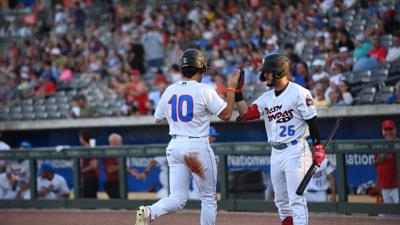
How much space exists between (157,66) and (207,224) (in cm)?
1115

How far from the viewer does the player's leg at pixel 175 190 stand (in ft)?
27.1

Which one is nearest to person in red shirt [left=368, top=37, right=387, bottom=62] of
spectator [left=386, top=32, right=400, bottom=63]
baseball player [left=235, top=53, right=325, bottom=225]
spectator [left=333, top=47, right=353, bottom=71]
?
spectator [left=386, top=32, right=400, bottom=63]

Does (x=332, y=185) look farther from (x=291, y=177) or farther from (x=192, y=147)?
→ (x=192, y=147)

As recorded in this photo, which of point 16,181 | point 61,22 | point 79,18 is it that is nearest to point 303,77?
point 16,181

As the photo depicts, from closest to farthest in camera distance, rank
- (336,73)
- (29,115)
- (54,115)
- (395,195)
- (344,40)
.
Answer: (395,195) < (336,73) < (344,40) < (54,115) < (29,115)

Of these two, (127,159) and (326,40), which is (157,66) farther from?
(127,159)

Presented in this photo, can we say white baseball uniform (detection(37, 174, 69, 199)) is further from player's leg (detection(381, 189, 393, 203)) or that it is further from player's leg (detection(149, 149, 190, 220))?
player's leg (detection(149, 149, 190, 220))

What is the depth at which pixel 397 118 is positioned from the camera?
13.6 metres

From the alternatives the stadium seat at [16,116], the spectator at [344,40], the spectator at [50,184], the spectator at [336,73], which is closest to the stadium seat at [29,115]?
the stadium seat at [16,116]

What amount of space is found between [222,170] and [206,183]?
4471mm

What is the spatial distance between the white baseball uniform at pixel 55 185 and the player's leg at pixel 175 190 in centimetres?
624

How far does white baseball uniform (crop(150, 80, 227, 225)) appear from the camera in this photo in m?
8.26

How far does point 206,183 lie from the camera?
8.30m

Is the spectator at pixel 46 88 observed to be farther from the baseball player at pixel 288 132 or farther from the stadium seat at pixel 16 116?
the baseball player at pixel 288 132
